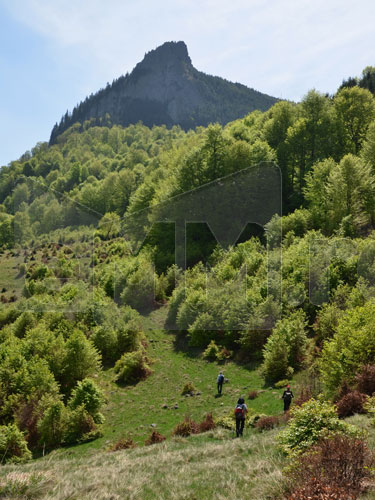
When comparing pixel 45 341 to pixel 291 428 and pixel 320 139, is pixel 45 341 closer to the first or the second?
pixel 291 428

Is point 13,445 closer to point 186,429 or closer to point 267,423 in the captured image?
point 186,429

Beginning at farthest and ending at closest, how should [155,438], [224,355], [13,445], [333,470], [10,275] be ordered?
[10,275]
[224,355]
[13,445]
[155,438]
[333,470]

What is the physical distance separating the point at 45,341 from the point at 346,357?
66.3ft

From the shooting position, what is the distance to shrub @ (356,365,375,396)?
1300 centimetres

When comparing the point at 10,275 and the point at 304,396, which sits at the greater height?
the point at 10,275

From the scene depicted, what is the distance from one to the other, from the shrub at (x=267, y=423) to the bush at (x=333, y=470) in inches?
257


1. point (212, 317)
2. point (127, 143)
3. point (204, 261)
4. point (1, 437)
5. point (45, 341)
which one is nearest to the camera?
point (1, 437)

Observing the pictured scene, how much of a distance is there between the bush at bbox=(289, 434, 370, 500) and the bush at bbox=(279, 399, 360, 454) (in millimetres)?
1158

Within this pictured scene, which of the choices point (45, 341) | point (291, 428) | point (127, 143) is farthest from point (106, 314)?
point (127, 143)

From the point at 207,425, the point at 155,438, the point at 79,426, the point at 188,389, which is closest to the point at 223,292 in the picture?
the point at 188,389

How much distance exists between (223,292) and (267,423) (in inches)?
681

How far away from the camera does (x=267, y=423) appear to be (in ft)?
47.1

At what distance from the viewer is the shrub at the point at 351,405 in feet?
40.8

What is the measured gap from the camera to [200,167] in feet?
168
